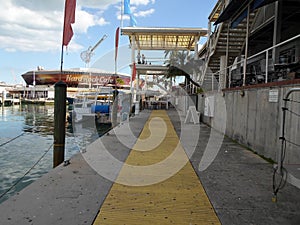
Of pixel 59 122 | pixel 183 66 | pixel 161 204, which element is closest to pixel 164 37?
pixel 183 66

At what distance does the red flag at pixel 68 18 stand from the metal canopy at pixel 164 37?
759 inches

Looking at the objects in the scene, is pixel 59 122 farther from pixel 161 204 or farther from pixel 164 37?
pixel 164 37

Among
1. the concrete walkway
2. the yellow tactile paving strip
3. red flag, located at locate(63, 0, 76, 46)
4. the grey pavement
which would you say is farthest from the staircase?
the yellow tactile paving strip

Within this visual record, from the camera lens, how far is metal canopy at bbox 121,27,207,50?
2591 cm

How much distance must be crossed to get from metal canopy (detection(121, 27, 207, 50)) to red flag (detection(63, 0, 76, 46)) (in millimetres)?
19267

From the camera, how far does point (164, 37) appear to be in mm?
28406

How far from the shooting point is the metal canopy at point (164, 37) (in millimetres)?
25906

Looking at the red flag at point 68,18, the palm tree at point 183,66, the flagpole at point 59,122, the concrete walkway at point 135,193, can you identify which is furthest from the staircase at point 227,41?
the flagpole at point 59,122

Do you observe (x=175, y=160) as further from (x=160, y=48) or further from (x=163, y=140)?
(x=160, y=48)

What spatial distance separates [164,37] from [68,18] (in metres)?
22.3

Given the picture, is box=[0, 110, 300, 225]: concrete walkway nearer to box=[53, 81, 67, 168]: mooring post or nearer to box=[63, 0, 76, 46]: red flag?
box=[53, 81, 67, 168]: mooring post

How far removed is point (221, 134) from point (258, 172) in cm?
526

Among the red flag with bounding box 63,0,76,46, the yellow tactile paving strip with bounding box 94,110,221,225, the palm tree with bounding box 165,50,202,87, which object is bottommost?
the yellow tactile paving strip with bounding box 94,110,221,225

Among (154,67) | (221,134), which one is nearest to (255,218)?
(221,134)
